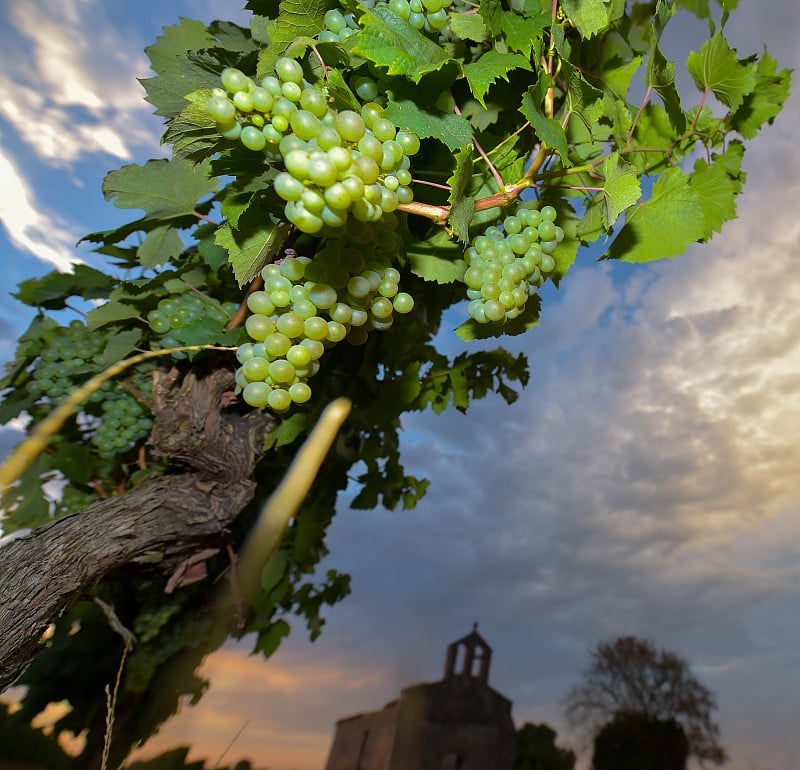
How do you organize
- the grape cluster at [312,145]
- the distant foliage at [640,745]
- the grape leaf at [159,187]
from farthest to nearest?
the distant foliage at [640,745], the grape leaf at [159,187], the grape cluster at [312,145]

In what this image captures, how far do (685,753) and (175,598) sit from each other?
10.2 metres

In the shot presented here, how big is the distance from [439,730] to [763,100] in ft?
30.3

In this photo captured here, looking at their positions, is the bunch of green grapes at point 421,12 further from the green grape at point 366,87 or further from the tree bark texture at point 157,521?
the tree bark texture at point 157,521

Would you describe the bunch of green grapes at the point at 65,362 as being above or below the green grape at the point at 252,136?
above

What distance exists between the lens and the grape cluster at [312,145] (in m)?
0.56

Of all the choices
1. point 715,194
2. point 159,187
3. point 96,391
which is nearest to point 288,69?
point 159,187

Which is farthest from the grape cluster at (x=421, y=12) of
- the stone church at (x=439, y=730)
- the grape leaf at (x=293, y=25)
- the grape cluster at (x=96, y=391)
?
the stone church at (x=439, y=730)

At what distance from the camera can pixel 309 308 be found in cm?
80

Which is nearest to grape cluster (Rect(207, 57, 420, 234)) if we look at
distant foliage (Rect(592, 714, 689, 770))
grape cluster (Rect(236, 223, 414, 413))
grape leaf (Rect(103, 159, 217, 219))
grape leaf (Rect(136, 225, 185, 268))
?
grape cluster (Rect(236, 223, 414, 413))

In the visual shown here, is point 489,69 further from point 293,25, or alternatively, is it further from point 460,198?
point 293,25

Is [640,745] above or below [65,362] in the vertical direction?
above

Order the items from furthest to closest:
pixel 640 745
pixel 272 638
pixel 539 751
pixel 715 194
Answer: pixel 539 751, pixel 640 745, pixel 272 638, pixel 715 194

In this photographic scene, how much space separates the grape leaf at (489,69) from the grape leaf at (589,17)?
0.36 ft

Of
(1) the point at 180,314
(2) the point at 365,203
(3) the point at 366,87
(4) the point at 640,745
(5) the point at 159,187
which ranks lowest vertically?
(2) the point at 365,203
